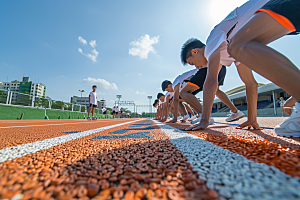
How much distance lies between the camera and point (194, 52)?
3090 mm

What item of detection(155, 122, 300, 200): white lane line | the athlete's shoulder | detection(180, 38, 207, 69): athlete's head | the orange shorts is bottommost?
detection(155, 122, 300, 200): white lane line

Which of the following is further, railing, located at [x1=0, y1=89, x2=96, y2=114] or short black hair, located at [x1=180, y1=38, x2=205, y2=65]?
railing, located at [x1=0, y1=89, x2=96, y2=114]

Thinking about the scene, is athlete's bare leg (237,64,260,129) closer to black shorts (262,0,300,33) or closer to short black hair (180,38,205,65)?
short black hair (180,38,205,65)

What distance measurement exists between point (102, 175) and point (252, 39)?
1.72 metres

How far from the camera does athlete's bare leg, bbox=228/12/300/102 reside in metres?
1.23

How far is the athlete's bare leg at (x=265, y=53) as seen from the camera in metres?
1.23

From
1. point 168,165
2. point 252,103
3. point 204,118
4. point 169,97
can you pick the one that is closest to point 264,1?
point 252,103

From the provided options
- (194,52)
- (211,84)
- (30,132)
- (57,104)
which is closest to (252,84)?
(211,84)

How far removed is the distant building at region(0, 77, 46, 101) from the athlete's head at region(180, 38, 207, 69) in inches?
3853

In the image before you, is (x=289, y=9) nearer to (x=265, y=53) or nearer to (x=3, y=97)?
(x=265, y=53)

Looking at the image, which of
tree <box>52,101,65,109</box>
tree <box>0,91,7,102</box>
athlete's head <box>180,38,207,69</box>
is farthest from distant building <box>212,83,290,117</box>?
tree <box>0,91,7,102</box>

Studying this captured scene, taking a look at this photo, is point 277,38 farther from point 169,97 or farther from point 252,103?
point 169,97

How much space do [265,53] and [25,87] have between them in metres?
113

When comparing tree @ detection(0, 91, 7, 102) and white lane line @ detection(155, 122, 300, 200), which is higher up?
tree @ detection(0, 91, 7, 102)
